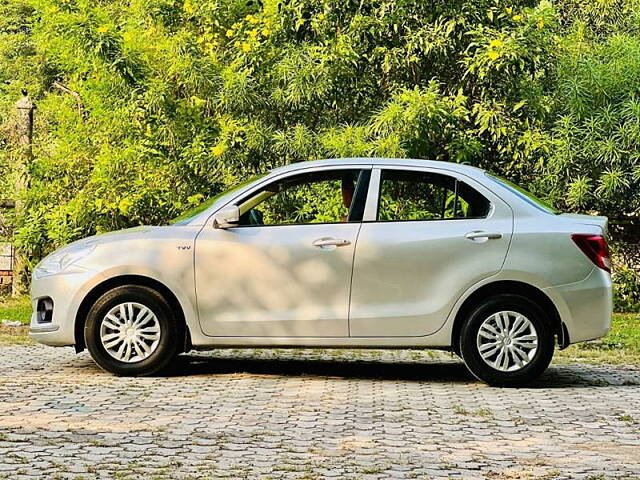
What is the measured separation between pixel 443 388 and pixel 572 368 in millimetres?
2173

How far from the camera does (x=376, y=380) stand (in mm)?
10766

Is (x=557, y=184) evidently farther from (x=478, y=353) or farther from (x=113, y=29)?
(x=478, y=353)

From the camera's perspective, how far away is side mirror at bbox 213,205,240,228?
10.4 m

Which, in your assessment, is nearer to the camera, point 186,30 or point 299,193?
point 299,193

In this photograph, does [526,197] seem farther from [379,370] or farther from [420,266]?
[379,370]

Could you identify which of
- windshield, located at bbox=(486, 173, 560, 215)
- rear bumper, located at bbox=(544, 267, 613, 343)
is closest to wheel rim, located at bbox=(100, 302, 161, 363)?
windshield, located at bbox=(486, 173, 560, 215)

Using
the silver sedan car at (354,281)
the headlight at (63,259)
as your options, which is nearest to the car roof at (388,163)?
the silver sedan car at (354,281)

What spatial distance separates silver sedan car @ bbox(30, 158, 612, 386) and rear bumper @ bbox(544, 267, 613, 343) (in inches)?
0.4

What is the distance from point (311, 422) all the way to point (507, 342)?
2478mm

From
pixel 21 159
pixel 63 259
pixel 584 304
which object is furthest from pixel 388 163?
pixel 21 159

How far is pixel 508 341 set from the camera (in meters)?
10.2

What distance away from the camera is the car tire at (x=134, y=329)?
34.1 ft

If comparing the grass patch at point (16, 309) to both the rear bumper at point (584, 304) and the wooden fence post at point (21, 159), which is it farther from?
the rear bumper at point (584, 304)

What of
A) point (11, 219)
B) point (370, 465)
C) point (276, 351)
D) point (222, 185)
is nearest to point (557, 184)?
point (222, 185)
